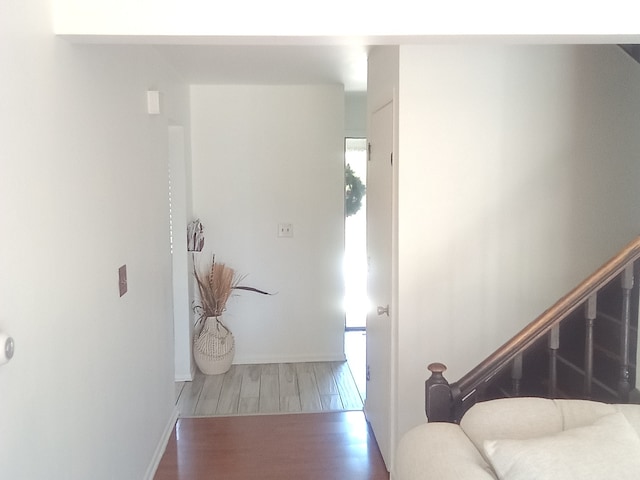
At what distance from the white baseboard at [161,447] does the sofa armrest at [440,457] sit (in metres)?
1.75

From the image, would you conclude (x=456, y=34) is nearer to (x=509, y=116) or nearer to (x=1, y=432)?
(x=509, y=116)

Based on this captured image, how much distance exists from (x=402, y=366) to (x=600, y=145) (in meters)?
1.46

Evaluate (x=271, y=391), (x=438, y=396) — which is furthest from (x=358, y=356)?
(x=438, y=396)

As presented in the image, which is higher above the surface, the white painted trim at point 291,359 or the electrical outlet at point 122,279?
the electrical outlet at point 122,279

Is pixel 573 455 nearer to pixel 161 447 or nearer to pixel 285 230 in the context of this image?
pixel 161 447

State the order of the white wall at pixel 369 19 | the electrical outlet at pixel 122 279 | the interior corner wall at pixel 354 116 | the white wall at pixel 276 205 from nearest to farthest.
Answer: the white wall at pixel 369 19 → the electrical outlet at pixel 122 279 → the white wall at pixel 276 205 → the interior corner wall at pixel 354 116

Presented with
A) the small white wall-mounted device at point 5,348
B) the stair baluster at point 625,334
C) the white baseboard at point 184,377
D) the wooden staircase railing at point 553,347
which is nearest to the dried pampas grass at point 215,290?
the white baseboard at point 184,377

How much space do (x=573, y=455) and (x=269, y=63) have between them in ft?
9.62

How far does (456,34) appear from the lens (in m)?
1.80

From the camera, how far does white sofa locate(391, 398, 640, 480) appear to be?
1.44 meters

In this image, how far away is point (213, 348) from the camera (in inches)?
176

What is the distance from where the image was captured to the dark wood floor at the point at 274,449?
10.2ft

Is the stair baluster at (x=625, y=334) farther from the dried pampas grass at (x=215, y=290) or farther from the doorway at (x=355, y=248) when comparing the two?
the dried pampas grass at (x=215, y=290)

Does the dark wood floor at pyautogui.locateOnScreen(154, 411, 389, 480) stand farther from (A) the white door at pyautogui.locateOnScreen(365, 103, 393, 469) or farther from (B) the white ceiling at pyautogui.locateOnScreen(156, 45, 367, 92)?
(B) the white ceiling at pyautogui.locateOnScreen(156, 45, 367, 92)
